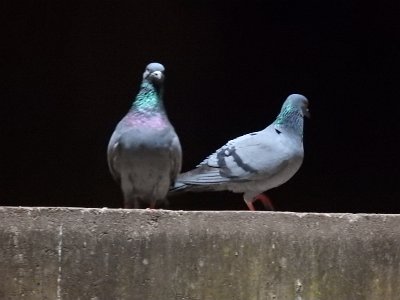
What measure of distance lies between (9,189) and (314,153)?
117cm

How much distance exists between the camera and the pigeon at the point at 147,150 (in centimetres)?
177

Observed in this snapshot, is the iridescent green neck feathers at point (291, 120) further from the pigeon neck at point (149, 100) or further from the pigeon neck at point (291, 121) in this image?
the pigeon neck at point (149, 100)

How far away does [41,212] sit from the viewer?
1595mm

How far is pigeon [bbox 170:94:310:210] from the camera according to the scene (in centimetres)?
191

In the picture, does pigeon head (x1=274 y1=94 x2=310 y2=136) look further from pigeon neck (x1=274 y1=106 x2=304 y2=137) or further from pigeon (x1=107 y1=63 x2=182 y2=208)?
pigeon (x1=107 y1=63 x2=182 y2=208)

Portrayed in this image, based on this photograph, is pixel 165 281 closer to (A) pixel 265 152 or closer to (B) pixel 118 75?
(A) pixel 265 152

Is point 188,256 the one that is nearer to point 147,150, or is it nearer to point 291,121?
point 147,150

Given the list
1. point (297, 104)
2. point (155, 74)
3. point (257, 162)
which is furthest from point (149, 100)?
point (297, 104)

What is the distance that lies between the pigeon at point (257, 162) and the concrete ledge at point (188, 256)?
295 mm

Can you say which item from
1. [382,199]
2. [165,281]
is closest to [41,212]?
[165,281]

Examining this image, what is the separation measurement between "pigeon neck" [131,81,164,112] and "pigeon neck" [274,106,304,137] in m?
0.35

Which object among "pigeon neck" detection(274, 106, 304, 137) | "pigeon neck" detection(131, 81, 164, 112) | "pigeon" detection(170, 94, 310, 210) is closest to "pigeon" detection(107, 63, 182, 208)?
"pigeon neck" detection(131, 81, 164, 112)

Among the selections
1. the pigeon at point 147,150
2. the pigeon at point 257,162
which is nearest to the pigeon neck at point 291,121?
the pigeon at point 257,162

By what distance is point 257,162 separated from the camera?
1905mm
